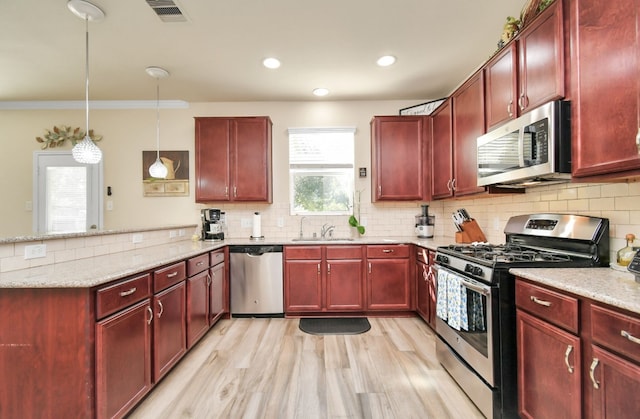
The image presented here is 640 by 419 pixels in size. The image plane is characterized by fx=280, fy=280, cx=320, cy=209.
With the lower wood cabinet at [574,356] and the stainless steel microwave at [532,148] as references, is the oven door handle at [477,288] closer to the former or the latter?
the lower wood cabinet at [574,356]

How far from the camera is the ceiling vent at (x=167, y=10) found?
199cm

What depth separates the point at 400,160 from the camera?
3.46m

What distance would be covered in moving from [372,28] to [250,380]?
288 cm

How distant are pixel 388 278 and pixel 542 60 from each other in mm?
2290

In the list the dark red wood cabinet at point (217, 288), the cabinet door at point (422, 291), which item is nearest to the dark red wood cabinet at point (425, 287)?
the cabinet door at point (422, 291)

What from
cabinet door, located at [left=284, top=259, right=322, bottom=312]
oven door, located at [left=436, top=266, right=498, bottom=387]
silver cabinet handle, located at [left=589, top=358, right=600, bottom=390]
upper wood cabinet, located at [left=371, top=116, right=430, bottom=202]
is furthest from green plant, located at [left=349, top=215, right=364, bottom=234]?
silver cabinet handle, located at [left=589, top=358, right=600, bottom=390]

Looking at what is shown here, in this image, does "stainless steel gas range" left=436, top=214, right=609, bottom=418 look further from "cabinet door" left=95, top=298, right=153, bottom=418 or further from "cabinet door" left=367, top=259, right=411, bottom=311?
"cabinet door" left=95, top=298, right=153, bottom=418

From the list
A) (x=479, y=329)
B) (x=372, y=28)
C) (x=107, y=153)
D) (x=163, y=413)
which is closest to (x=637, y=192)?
(x=479, y=329)

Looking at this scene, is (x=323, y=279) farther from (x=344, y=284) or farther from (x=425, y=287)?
(x=425, y=287)

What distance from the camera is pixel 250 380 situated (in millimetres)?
2014

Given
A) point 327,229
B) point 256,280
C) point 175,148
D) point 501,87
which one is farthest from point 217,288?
point 501,87

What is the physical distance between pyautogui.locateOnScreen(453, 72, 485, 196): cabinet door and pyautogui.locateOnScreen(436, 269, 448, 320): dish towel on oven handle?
0.84 m

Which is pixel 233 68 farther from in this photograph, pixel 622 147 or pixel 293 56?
pixel 622 147

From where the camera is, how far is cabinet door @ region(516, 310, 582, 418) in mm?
1178
